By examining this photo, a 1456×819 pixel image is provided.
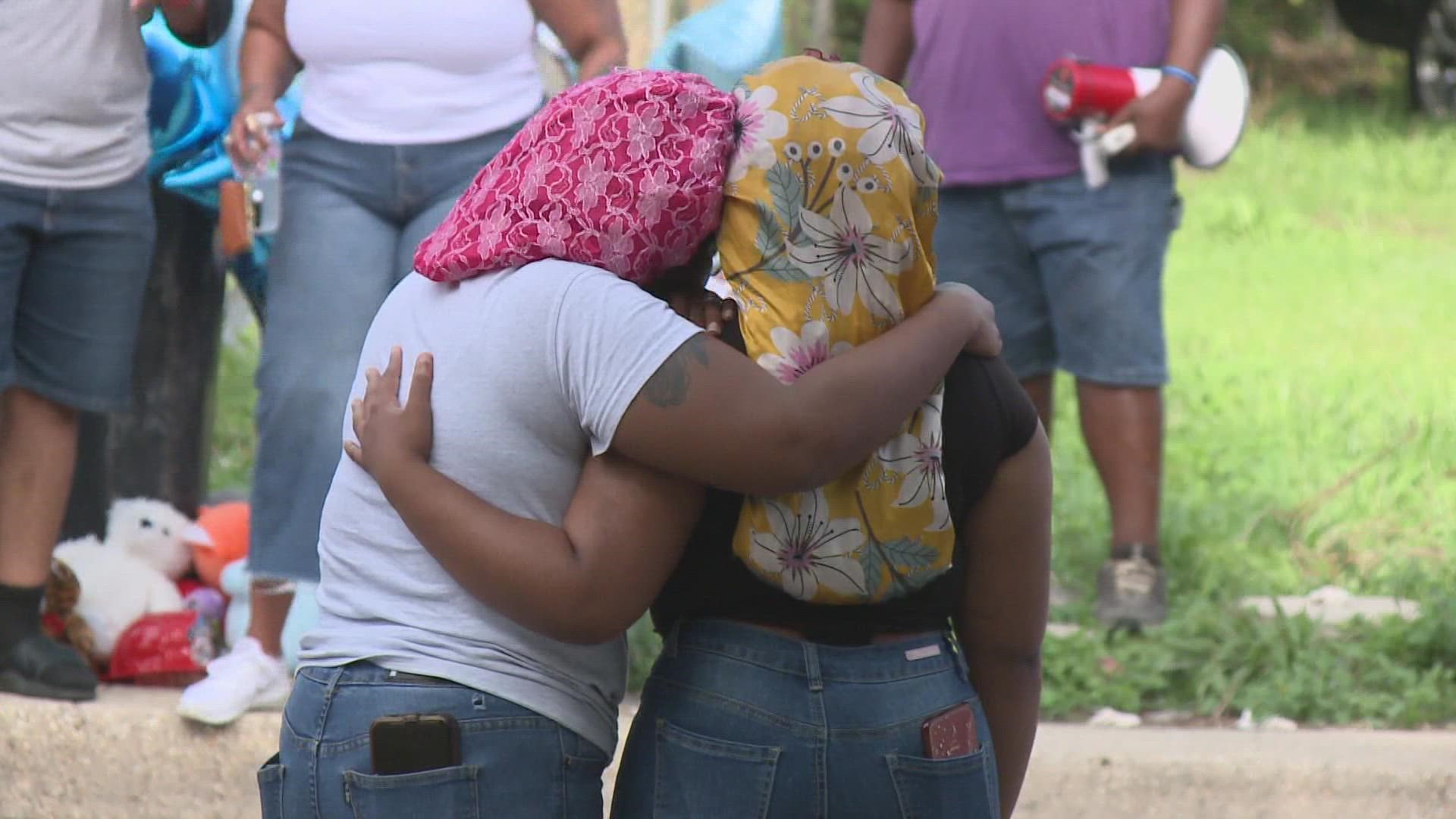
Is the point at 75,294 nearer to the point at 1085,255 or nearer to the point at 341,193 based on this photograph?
the point at 341,193

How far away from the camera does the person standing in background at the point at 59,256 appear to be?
3.71 metres

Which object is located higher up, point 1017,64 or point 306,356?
point 1017,64

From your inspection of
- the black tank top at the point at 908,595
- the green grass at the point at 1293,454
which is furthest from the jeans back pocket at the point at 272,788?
the green grass at the point at 1293,454

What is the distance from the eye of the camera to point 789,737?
2035 mm

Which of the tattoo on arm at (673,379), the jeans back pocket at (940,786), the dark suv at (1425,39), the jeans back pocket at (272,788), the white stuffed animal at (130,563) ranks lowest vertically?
the dark suv at (1425,39)

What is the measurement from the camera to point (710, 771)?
2047 millimetres

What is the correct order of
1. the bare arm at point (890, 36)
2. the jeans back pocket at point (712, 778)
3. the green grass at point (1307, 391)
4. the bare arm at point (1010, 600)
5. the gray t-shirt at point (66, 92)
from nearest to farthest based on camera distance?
1. the jeans back pocket at point (712, 778)
2. the bare arm at point (1010, 600)
3. the gray t-shirt at point (66, 92)
4. the bare arm at point (890, 36)
5. the green grass at point (1307, 391)

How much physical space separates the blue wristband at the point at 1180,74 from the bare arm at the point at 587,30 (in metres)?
1.29

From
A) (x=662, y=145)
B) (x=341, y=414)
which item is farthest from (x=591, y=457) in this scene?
(x=341, y=414)

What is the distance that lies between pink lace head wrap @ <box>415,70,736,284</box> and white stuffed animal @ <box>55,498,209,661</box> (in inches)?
92.6

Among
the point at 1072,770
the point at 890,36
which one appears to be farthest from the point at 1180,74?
the point at 1072,770

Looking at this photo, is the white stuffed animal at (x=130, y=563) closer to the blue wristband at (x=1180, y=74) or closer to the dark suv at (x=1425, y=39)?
the blue wristband at (x=1180, y=74)

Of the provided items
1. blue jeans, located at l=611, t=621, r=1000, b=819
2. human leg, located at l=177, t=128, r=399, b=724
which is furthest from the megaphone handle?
blue jeans, located at l=611, t=621, r=1000, b=819

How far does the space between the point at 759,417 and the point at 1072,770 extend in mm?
1884
